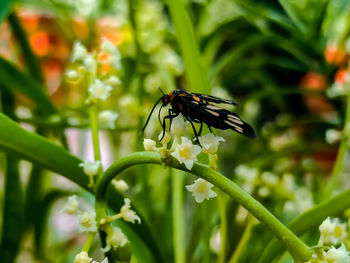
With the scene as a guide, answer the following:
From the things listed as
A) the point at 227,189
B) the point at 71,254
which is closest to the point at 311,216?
the point at 227,189

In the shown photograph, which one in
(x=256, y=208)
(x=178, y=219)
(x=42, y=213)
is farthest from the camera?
(x=42, y=213)

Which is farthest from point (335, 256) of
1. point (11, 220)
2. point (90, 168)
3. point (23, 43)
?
point (23, 43)

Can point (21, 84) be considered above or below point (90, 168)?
above

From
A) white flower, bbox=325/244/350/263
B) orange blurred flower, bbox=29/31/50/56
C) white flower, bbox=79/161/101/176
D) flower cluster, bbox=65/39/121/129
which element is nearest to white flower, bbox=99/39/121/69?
flower cluster, bbox=65/39/121/129

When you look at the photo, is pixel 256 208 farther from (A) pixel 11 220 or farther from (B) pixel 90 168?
(A) pixel 11 220

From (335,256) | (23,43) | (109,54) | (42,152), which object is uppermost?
(23,43)

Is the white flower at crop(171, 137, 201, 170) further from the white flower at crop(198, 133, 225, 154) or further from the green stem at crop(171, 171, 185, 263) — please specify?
the green stem at crop(171, 171, 185, 263)
